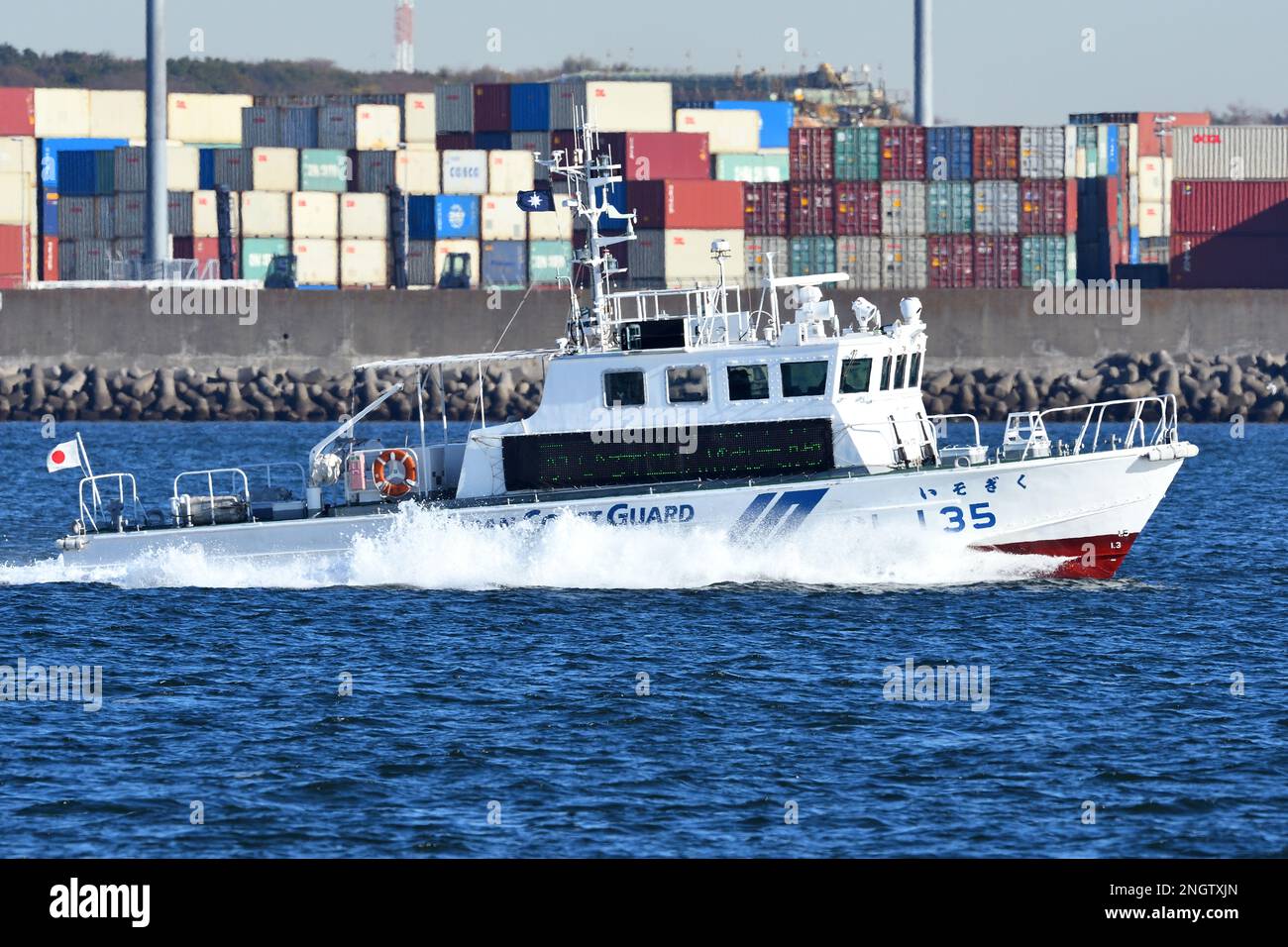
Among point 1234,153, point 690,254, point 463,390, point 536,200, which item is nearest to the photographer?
point 536,200

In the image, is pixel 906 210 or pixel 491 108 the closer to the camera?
pixel 906 210

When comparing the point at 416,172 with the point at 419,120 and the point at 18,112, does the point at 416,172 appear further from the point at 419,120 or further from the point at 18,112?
the point at 18,112

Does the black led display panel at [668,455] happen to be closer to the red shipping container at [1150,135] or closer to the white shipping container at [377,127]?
the white shipping container at [377,127]

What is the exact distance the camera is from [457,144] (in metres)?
87.9

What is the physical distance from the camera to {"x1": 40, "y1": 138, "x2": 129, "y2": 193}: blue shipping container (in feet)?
284

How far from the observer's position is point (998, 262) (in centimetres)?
8019

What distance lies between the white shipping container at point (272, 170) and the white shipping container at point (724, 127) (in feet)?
61.6

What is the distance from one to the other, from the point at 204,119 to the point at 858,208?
3338cm

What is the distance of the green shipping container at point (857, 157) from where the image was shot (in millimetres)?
80875

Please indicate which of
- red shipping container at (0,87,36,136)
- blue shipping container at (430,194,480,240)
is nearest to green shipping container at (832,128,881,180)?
blue shipping container at (430,194,480,240)

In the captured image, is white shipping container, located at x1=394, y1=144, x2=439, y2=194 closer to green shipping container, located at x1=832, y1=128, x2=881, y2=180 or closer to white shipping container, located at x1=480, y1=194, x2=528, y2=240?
white shipping container, located at x1=480, y1=194, x2=528, y2=240

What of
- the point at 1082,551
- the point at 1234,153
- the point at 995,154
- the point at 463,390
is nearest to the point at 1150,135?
the point at 1234,153
